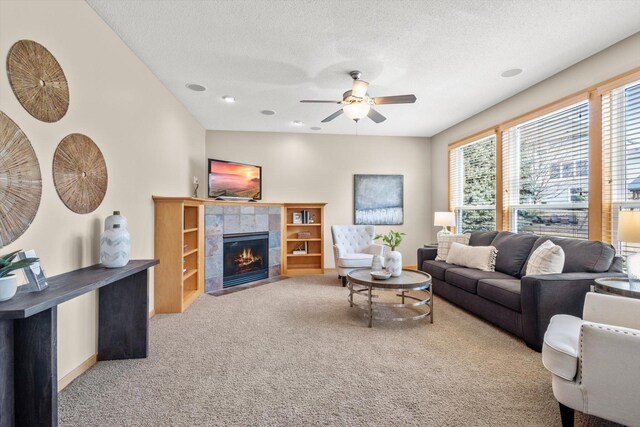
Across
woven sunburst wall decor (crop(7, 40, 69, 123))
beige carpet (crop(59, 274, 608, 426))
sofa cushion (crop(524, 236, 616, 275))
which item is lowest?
beige carpet (crop(59, 274, 608, 426))

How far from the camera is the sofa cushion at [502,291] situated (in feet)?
9.27

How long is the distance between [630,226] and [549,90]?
7.20 feet

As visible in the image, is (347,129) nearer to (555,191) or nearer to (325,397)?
(555,191)

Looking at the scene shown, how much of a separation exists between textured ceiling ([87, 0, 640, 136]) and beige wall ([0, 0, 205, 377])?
0.29 metres

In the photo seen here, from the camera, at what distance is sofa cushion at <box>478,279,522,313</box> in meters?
2.82

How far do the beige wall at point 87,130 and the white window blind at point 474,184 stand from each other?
4741mm

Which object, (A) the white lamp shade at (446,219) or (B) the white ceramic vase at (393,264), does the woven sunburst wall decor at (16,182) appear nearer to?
(B) the white ceramic vase at (393,264)

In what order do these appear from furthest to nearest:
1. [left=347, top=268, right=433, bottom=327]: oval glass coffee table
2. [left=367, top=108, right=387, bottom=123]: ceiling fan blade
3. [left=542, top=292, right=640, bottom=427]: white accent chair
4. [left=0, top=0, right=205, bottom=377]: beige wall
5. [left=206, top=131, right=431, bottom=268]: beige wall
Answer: [left=206, top=131, right=431, bottom=268]: beige wall → [left=367, top=108, right=387, bottom=123]: ceiling fan blade → [left=347, top=268, right=433, bottom=327]: oval glass coffee table → [left=0, top=0, right=205, bottom=377]: beige wall → [left=542, top=292, right=640, bottom=427]: white accent chair

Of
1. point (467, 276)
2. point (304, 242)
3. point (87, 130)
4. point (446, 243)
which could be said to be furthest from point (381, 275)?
point (304, 242)

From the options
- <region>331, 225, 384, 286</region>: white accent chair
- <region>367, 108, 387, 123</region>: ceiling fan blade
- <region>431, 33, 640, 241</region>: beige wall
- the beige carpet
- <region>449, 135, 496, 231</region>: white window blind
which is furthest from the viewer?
<region>331, 225, 384, 286</region>: white accent chair

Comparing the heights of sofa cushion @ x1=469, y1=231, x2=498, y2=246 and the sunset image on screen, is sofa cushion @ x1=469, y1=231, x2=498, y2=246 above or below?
below

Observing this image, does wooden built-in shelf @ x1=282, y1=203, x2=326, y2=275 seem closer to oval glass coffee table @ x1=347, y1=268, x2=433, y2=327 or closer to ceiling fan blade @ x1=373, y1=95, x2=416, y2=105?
oval glass coffee table @ x1=347, y1=268, x2=433, y2=327

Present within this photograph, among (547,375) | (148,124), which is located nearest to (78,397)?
(148,124)

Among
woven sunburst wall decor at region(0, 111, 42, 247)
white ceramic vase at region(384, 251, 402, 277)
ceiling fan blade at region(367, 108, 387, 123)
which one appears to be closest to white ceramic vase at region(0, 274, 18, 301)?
woven sunburst wall decor at region(0, 111, 42, 247)
